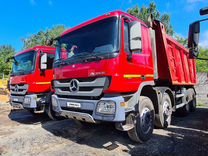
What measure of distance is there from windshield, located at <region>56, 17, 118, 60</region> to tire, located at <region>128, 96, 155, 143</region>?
4.81 feet

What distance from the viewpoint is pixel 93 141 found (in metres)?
4.61

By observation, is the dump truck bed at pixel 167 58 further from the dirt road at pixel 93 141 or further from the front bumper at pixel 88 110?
the front bumper at pixel 88 110

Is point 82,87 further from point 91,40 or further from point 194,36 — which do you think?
point 194,36

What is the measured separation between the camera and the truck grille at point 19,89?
6.27 metres

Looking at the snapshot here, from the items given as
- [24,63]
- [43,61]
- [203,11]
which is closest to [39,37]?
[24,63]

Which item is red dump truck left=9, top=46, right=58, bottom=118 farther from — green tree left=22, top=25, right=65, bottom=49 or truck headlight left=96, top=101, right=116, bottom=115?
green tree left=22, top=25, right=65, bottom=49

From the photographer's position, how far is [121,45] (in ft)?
12.2

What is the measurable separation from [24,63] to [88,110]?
13.1 feet

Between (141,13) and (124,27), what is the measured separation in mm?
24221

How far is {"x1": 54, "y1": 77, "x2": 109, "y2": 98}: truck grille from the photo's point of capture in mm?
3680

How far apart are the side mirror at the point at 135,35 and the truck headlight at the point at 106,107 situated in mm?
1152

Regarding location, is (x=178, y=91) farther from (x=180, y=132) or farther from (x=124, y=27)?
(x=124, y=27)

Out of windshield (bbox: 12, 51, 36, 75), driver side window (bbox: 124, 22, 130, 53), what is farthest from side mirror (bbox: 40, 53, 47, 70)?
driver side window (bbox: 124, 22, 130, 53)

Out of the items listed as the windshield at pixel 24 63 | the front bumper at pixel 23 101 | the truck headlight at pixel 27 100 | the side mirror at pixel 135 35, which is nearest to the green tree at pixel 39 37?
the windshield at pixel 24 63
